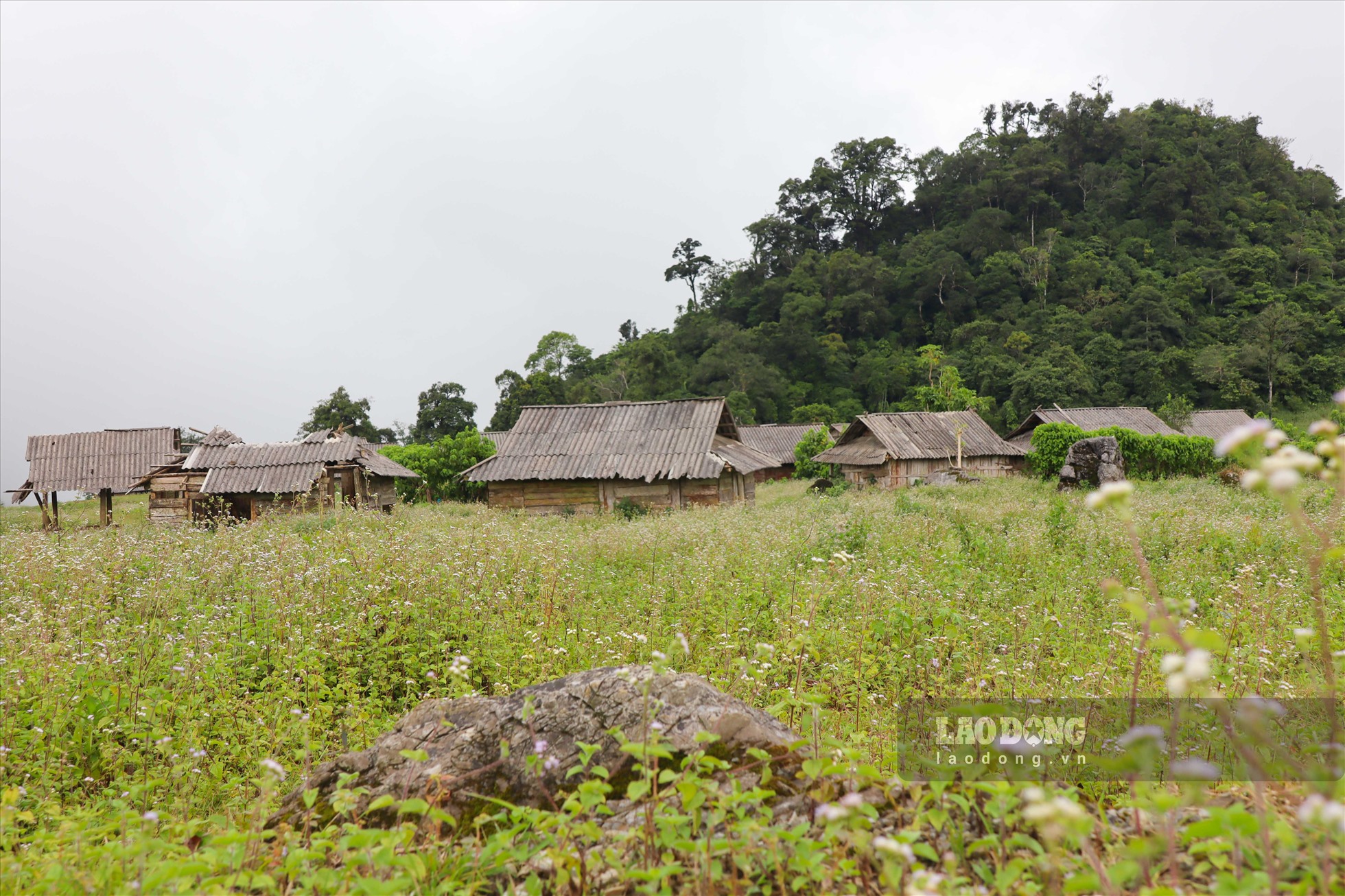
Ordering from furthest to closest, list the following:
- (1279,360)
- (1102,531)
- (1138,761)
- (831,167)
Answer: (831,167) → (1279,360) → (1102,531) → (1138,761)

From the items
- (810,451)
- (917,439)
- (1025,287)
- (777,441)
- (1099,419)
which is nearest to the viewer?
(917,439)

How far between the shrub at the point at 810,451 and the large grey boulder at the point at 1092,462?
56.4ft

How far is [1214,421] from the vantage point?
133 ft

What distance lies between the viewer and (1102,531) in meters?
10.1

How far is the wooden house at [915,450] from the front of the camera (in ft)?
101

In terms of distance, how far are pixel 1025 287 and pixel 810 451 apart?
3500 centimetres

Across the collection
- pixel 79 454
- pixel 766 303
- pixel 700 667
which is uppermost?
pixel 766 303

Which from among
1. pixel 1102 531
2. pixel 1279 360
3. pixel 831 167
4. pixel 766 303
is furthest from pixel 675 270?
pixel 1102 531

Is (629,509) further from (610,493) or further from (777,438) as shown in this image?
(777,438)

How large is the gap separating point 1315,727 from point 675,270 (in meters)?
84.0

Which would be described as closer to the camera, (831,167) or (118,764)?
(118,764)

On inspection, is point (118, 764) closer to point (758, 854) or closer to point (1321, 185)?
point (758, 854)

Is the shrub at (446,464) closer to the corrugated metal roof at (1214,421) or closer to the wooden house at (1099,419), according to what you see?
the wooden house at (1099,419)

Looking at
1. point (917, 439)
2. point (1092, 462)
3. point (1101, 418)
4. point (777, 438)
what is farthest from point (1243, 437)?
point (777, 438)
